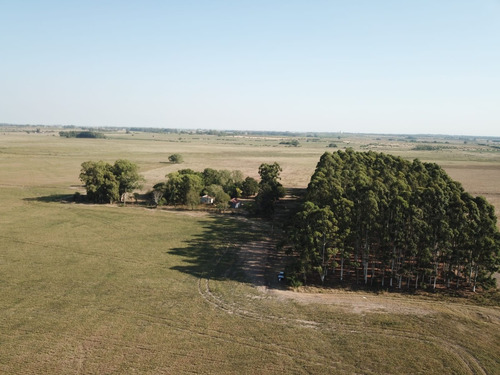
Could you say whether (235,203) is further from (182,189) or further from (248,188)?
(182,189)

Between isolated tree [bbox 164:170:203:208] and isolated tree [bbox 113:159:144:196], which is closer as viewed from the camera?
isolated tree [bbox 164:170:203:208]

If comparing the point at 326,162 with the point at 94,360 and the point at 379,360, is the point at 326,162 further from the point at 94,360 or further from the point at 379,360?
the point at 94,360

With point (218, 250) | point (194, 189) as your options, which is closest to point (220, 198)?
point (194, 189)

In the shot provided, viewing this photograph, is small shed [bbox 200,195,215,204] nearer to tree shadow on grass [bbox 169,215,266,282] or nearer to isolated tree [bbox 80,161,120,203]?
tree shadow on grass [bbox 169,215,266,282]

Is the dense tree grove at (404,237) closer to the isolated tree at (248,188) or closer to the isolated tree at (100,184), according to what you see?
the isolated tree at (248,188)

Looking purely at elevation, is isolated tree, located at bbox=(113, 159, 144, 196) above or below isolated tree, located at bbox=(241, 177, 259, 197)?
above

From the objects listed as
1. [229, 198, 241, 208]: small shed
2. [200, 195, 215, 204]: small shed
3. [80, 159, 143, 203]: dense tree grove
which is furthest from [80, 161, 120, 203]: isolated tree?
[229, 198, 241, 208]: small shed

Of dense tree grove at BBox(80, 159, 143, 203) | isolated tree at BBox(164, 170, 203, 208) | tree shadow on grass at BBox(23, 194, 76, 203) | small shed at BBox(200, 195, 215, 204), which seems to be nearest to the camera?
isolated tree at BBox(164, 170, 203, 208)
